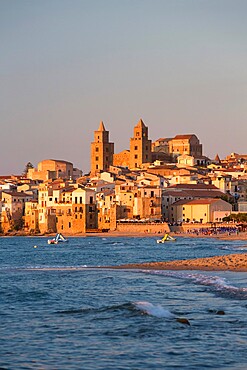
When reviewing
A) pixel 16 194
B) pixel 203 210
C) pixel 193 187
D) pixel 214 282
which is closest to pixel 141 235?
pixel 203 210

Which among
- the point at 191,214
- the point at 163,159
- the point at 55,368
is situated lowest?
the point at 55,368

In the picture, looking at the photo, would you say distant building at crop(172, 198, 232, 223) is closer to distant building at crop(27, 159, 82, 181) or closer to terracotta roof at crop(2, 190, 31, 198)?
terracotta roof at crop(2, 190, 31, 198)

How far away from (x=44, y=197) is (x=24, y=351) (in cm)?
10193

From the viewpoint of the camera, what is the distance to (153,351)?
19109 millimetres

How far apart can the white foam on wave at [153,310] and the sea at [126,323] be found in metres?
0.03

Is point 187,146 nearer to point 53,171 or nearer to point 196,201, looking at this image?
point 53,171

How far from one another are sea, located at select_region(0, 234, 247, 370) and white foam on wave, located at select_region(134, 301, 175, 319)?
27mm

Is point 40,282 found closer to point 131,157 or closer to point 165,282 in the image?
point 165,282

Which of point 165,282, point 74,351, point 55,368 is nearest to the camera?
point 55,368

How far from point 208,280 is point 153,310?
8554mm

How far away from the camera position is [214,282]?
31797 mm

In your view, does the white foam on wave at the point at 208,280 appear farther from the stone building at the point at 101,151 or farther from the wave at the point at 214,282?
the stone building at the point at 101,151

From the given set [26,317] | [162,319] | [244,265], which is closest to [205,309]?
Result: [162,319]

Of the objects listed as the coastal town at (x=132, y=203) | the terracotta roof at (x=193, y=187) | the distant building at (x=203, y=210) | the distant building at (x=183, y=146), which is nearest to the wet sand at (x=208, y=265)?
the coastal town at (x=132, y=203)
